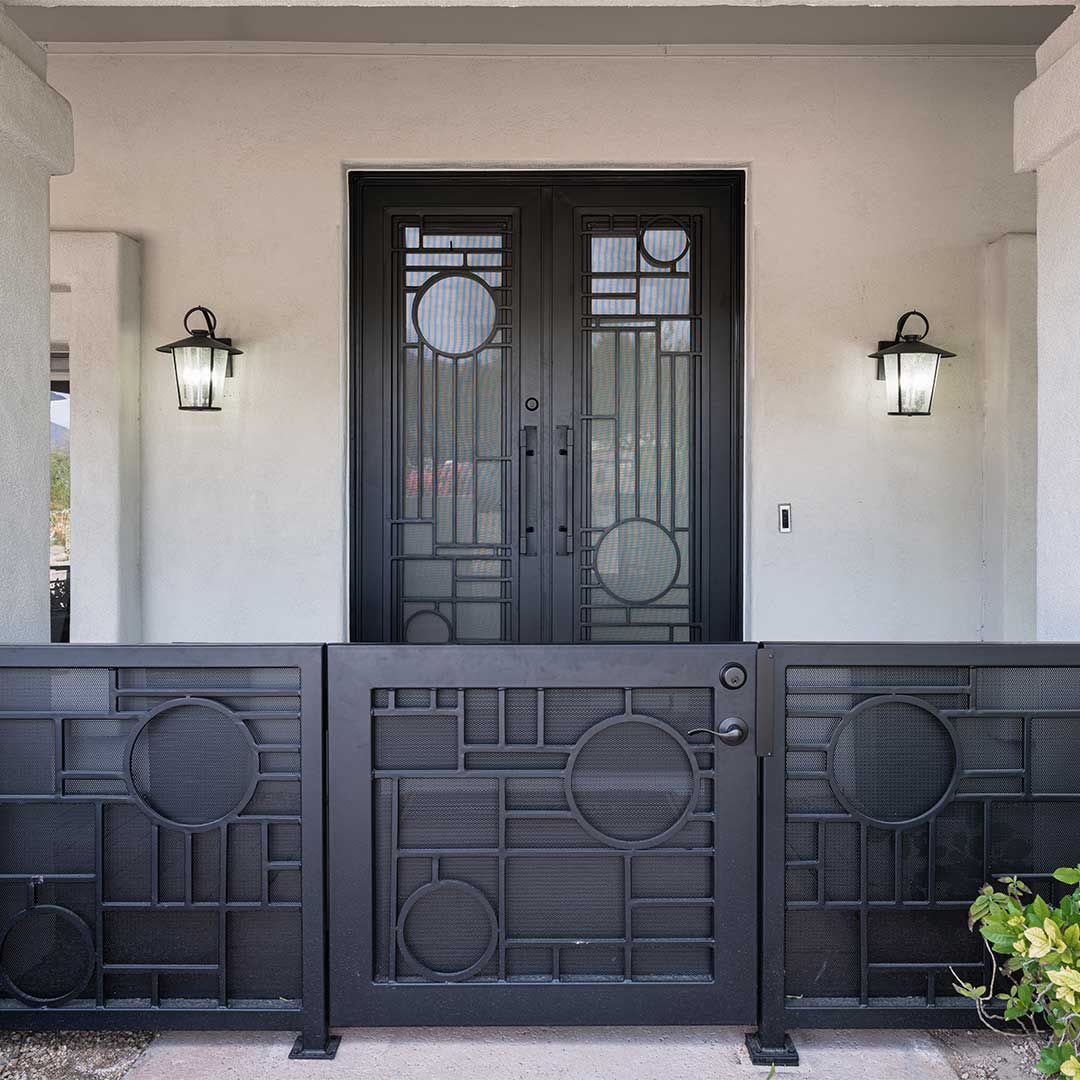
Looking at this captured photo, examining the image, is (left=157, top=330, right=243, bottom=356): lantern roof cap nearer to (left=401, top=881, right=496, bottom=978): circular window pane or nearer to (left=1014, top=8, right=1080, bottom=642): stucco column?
(left=401, top=881, right=496, bottom=978): circular window pane

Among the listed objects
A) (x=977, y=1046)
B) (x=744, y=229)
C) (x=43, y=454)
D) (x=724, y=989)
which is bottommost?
(x=977, y=1046)

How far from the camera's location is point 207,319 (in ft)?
12.6

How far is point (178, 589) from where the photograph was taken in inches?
154

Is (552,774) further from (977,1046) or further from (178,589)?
(178,589)

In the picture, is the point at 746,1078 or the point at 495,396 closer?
the point at 746,1078

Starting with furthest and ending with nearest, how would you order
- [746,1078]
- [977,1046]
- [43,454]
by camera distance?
[43,454] < [977,1046] < [746,1078]

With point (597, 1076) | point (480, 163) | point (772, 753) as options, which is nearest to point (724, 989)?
point (597, 1076)

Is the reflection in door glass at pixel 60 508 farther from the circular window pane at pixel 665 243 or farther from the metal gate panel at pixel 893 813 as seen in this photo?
the metal gate panel at pixel 893 813

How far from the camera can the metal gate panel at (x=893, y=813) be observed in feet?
6.59

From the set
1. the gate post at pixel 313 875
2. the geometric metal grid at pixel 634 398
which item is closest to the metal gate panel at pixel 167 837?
the gate post at pixel 313 875

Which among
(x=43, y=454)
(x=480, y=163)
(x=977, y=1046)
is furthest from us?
(x=480, y=163)

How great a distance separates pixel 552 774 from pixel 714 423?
7.50 ft

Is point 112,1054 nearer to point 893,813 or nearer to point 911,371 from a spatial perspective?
point 893,813

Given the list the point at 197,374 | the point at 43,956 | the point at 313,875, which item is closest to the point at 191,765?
the point at 313,875
